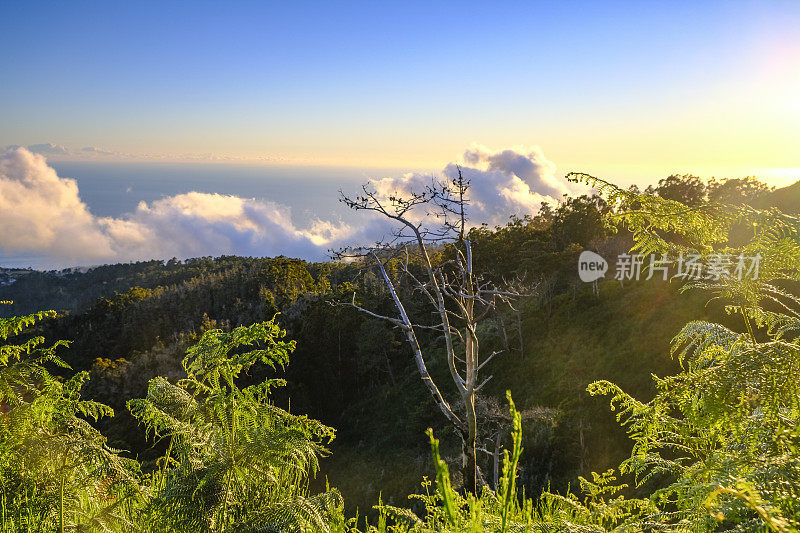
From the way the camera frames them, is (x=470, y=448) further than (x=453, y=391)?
No

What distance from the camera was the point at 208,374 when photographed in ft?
8.32

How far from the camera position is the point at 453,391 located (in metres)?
21.8

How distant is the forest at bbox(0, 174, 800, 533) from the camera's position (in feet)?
6.72

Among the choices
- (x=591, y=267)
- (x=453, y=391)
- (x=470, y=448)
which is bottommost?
(x=453, y=391)

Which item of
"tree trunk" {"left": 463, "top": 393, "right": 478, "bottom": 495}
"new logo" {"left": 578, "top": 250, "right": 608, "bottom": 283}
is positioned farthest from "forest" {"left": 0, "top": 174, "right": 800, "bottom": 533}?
"new logo" {"left": 578, "top": 250, "right": 608, "bottom": 283}

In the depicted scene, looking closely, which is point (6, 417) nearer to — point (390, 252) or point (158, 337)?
point (390, 252)

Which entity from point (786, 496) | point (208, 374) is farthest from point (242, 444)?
point (786, 496)

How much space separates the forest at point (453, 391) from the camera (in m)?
2.05

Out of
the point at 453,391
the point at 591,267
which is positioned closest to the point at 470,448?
the point at 453,391

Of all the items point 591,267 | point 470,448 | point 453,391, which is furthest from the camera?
point 453,391

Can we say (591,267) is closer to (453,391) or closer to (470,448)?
(453,391)

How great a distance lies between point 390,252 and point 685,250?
525 centimetres

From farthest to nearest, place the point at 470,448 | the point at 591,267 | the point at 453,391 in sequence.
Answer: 1. the point at 453,391
2. the point at 591,267
3. the point at 470,448

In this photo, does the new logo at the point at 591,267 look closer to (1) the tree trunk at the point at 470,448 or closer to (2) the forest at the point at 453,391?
(2) the forest at the point at 453,391
